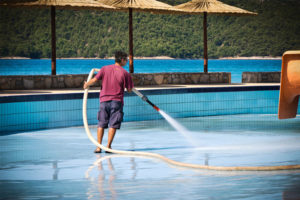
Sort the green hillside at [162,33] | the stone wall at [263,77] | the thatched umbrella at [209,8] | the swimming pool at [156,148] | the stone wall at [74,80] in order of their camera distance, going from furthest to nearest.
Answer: the green hillside at [162,33]
the stone wall at [263,77]
the thatched umbrella at [209,8]
the stone wall at [74,80]
the swimming pool at [156,148]

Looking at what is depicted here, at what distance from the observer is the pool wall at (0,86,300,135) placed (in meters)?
11.2

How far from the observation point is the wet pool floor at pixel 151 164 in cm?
523

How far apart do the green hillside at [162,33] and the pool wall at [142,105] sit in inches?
3236

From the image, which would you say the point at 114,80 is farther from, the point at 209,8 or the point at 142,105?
the point at 209,8

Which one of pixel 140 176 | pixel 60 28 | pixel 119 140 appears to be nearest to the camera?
pixel 140 176

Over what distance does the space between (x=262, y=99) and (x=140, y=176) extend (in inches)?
378

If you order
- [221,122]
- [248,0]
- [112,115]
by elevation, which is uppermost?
[248,0]

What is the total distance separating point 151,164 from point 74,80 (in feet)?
32.3

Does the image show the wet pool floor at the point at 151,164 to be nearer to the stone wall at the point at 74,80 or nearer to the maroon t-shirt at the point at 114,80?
the maroon t-shirt at the point at 114,80

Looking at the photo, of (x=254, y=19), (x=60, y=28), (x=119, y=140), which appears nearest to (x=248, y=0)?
(x=254, y=19)

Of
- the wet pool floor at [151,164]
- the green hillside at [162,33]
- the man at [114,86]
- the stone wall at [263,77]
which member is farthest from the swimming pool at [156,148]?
the green hillside at [162,33]

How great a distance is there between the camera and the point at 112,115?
763 centimetres

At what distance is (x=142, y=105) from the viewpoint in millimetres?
13266

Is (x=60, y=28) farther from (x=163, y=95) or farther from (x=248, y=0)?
(x=163, y=95)
